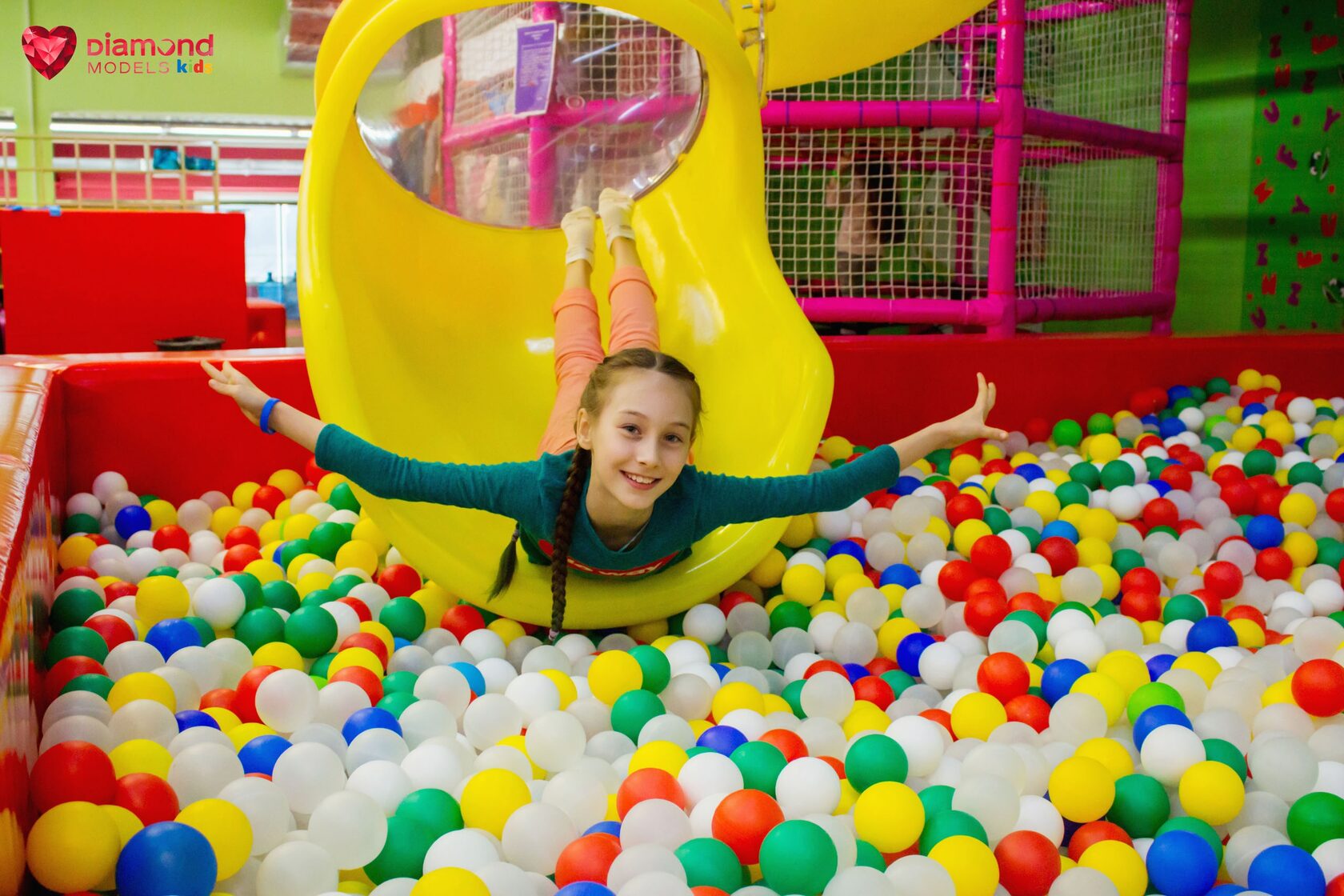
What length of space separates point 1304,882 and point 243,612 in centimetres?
126

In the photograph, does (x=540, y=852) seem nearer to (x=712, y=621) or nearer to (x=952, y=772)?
(x=952, y=772)

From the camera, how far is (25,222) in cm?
338

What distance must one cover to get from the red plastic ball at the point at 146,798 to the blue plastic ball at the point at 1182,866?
818 mm

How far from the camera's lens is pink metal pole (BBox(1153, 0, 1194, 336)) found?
10.1 feet

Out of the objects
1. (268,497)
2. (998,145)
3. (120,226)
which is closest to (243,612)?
(268,497)

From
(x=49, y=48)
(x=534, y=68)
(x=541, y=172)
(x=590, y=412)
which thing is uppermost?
(x=49, y=48)

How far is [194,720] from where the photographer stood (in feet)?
3.96

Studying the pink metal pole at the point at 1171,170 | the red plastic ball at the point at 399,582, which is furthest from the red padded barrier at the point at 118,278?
the pink metal pole at the point at 1171,170

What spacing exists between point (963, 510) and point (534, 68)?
1328mm

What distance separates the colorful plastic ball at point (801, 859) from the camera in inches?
36.5

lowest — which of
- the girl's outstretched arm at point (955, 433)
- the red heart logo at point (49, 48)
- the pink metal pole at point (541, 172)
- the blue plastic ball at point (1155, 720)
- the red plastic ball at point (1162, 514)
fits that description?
the blue plastic ball at point (1155, 720)

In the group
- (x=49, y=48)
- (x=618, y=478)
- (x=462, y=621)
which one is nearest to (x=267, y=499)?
(x=462, y=621)

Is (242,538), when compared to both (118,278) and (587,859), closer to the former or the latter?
(587,859)

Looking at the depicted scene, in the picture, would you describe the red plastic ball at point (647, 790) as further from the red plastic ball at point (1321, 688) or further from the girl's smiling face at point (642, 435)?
the red plastic ball at point (1321, 688)
